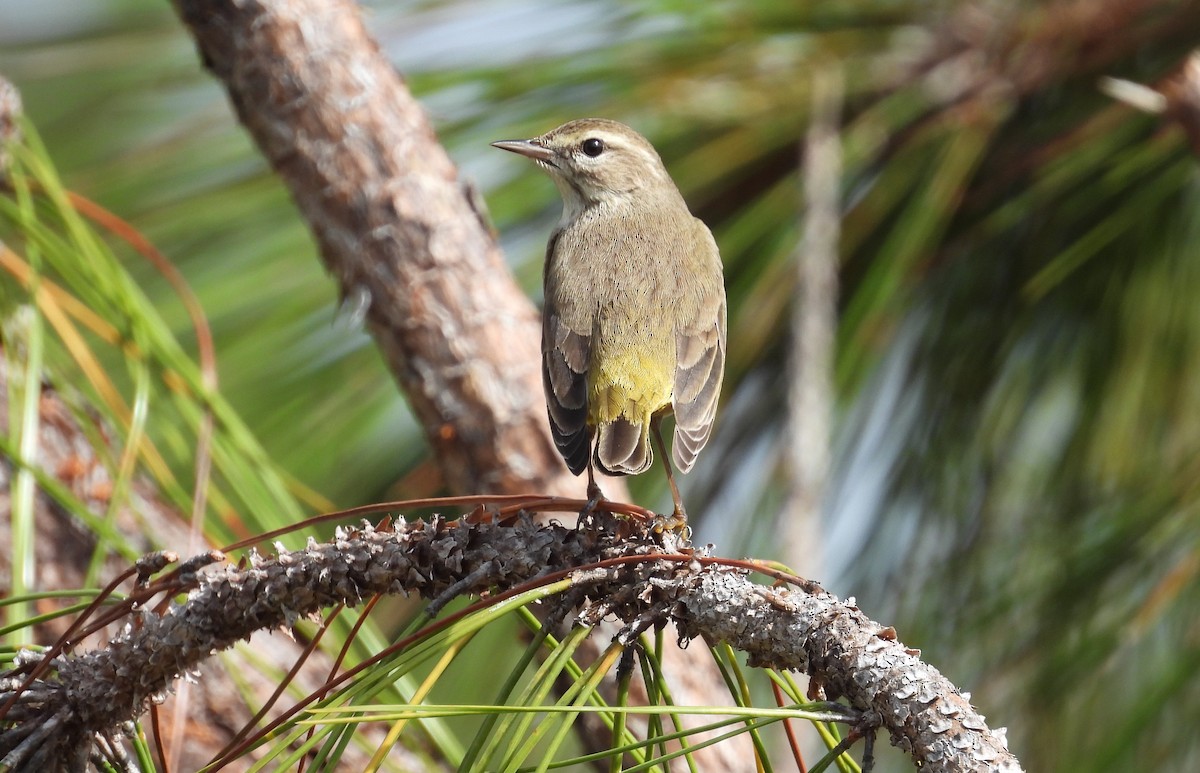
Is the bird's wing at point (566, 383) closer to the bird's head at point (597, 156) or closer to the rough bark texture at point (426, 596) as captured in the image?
the bird's head at point (597, 156)

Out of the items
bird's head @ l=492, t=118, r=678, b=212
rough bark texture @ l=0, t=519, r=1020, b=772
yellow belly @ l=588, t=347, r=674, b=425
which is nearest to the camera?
rough bark texture @ l=0, t=519, r=1020, b=772

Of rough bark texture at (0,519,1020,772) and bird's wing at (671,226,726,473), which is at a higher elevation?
bird's wing at (671,226,726,473)

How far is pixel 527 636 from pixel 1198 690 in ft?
5.50

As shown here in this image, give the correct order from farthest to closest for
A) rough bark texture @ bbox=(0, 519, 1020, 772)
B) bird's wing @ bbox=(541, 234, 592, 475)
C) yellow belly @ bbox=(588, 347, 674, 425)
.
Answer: yellow belly @ bbox=(588, 347, 674, 425) < bird's wing @ bbox=(541, 234, 592, 475) < rough bark texture @ bbox=(0, 519, 1020, 772)

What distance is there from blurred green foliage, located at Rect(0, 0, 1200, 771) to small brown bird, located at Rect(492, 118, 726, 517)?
0.15 m

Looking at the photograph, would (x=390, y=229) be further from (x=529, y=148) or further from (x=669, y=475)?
(x=669, y=475)

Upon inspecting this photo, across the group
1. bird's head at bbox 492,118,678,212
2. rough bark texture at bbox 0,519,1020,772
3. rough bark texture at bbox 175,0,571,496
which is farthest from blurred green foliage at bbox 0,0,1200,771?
rough bark texture at bbox 0,519,1020,772

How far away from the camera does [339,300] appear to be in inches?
140

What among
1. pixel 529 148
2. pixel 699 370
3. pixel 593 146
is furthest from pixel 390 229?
pixel 699 370

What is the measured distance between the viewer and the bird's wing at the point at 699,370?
123 inches

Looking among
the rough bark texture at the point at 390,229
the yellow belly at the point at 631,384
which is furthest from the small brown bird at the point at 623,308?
the rough bark texture at the point at 390,229

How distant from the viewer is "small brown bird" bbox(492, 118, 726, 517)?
10.3 ft

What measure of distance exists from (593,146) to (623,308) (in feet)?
2.12

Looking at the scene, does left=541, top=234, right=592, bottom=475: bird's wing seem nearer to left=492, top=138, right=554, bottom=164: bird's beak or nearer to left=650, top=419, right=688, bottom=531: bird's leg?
left=650, top=419, right=688, bottom=531: bird's leg
